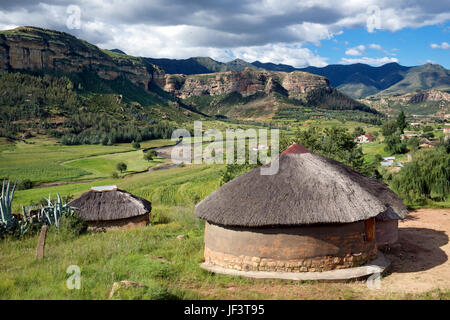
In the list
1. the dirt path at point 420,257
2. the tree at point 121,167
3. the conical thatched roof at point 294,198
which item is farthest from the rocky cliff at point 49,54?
the dirt path at point 420,257

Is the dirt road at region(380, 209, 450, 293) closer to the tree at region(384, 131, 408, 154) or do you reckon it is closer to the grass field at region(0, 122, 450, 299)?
the grass field at region(0, 122, 450, 299)

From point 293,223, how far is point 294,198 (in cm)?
101

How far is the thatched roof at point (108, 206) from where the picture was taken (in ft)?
58.7

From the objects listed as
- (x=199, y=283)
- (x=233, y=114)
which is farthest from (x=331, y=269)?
(x=233, y=114)

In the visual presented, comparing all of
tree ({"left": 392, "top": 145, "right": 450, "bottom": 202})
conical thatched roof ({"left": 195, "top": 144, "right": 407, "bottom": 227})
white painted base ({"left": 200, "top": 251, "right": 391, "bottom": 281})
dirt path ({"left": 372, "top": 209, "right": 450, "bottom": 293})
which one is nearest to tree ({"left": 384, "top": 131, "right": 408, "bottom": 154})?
tree ({"left": 392, "top": 145, "right": 450, "bottom": 202})

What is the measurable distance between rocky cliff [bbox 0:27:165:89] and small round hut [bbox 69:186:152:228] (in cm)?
12973

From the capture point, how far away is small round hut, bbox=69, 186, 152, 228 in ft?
58.9

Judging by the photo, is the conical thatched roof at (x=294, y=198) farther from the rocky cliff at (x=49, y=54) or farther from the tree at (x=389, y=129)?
the rocky cliff at (x=49, y=54)

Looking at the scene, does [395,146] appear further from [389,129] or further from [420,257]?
[420,257]

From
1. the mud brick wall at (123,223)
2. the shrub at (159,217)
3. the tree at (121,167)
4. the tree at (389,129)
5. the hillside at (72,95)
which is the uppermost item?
the hillside at (72,95)

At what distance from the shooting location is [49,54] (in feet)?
470

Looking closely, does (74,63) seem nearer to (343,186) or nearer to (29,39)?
(29,39)

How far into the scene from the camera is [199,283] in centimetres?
952
